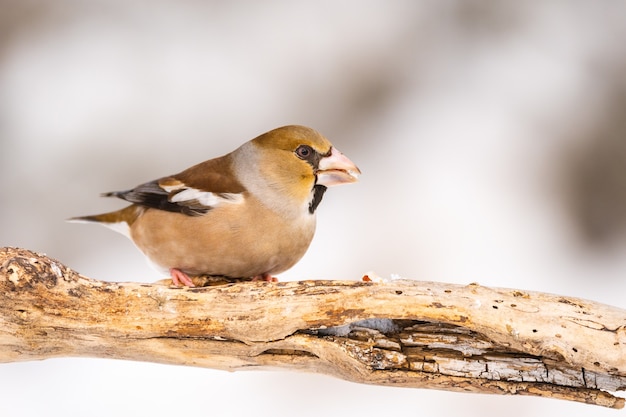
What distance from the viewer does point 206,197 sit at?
8.00ft

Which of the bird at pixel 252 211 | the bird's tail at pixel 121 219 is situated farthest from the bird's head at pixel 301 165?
the bird's tail at pixel 121 219

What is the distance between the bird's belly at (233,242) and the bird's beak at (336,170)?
146 millimetres

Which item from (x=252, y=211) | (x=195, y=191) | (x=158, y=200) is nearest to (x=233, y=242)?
(x=252, y=211)

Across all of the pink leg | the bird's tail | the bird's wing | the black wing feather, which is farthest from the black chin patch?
the bird's tail

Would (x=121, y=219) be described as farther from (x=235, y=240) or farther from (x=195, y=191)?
(x=235, y=240)

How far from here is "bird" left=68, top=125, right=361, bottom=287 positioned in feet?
7.72

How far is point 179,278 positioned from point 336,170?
0.60 m

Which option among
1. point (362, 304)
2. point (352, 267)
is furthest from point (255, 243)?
point (352, 267)

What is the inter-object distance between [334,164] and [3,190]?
217 centimetres

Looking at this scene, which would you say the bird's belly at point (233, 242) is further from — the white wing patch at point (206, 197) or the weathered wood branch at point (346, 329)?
the weathered wood branch at point (346, 329)

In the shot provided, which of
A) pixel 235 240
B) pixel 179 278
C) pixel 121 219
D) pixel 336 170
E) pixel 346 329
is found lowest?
pixel 346 329

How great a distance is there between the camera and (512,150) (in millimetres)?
3939

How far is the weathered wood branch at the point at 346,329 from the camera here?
6.63 ft

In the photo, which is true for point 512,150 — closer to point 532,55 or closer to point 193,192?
point 532,55
